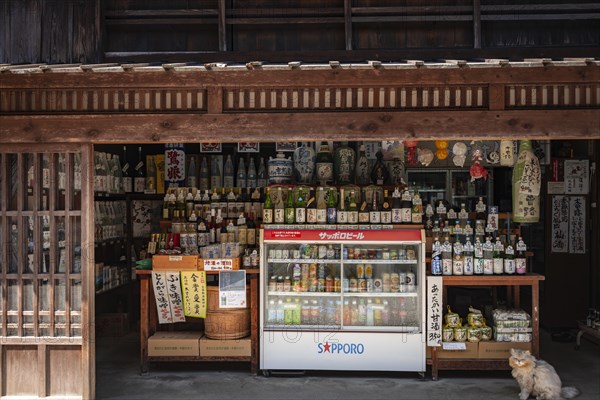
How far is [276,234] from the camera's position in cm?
850

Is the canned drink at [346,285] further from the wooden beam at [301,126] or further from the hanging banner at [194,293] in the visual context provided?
the wooden beam at [301,126]

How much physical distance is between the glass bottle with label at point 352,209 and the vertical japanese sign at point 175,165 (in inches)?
152

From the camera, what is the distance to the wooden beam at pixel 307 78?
267 inches

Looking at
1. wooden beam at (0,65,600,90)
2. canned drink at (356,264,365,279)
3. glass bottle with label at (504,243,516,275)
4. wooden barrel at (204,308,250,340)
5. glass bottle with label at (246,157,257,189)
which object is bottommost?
wooden barrel at (204,308,250,340)

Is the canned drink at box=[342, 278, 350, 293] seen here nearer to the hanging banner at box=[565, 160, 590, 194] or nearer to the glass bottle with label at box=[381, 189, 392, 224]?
the glass bottle with label at box=[381, 189, 392, 224]

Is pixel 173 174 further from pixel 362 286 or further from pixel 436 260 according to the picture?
pixel 436 260

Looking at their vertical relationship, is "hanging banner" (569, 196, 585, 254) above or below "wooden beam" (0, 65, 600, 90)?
below

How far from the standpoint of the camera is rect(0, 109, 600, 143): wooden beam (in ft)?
22.3

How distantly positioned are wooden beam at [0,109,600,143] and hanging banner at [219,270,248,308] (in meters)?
2.41

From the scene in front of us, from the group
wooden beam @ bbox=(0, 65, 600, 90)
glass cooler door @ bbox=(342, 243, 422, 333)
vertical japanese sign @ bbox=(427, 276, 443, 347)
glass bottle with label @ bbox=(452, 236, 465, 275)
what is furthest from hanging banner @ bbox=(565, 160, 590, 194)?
wooden beam @ bbox=(0, 65, 600, 90)

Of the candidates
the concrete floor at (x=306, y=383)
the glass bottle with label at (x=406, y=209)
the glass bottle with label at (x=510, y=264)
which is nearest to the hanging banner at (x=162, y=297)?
the concrete floor at (x=306, y=383)

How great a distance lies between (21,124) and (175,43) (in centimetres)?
240

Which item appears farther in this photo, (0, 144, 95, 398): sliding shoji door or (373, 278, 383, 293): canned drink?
(373, 278, 383, 293): canned drink

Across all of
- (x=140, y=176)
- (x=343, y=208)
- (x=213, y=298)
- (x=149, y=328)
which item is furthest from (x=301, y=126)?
(x=140, y=176)
